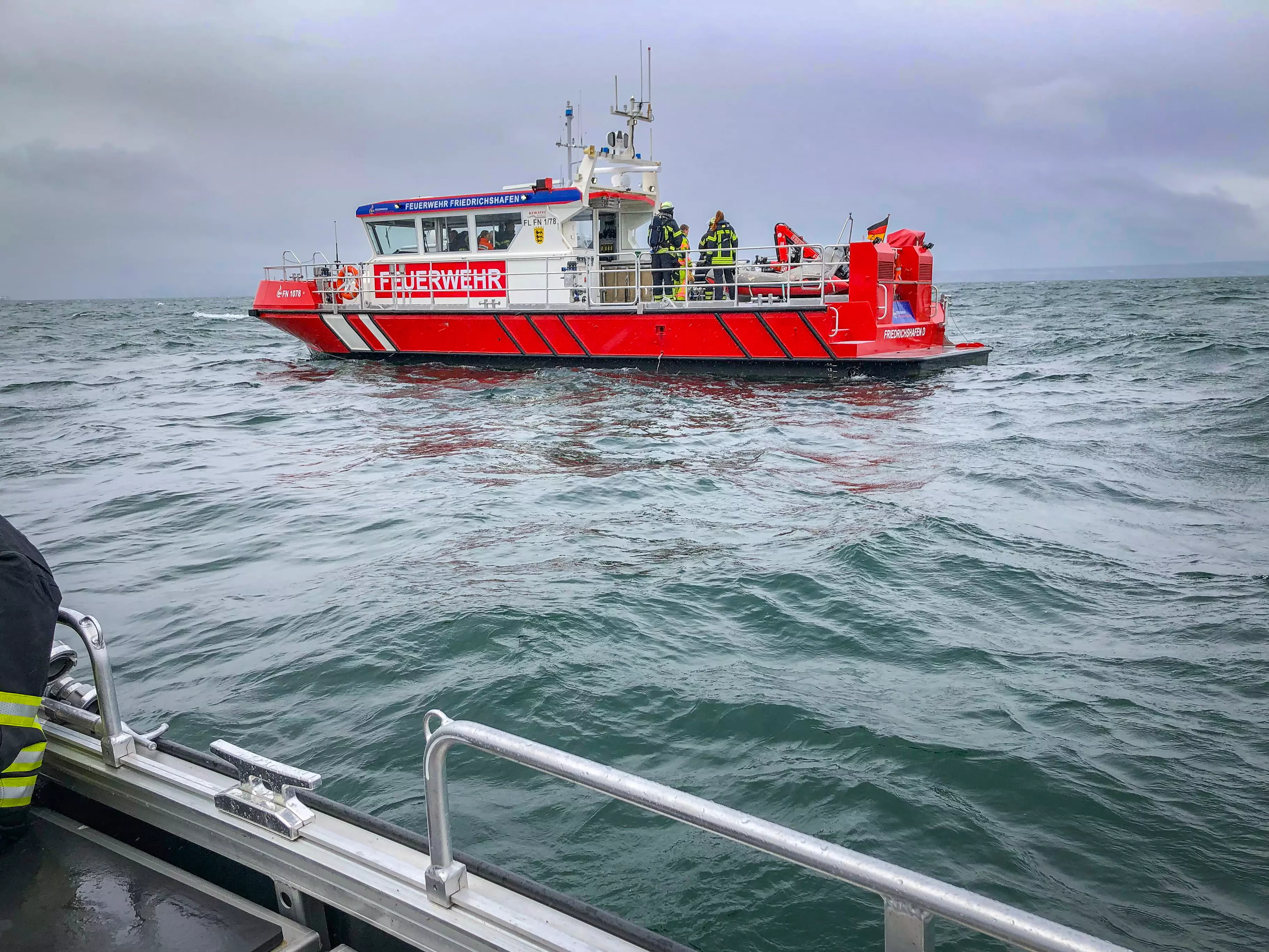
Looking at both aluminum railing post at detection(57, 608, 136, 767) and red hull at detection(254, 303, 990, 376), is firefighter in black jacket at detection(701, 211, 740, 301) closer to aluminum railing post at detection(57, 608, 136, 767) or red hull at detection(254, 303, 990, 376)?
red hull at detection(254, 303, 990, 376)

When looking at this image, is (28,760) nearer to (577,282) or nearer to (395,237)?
(577,282)

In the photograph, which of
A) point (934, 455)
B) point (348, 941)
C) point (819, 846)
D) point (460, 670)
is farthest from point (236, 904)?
point (934, 455)

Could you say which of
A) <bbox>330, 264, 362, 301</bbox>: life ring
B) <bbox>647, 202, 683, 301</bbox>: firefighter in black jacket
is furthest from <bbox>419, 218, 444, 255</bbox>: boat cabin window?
<bbox>647, 202, 683, 301</bbox>: firefighter in black jacket

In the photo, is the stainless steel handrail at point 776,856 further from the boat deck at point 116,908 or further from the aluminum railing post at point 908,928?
the boat deck at point 116,908

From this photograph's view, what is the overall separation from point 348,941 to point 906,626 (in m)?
2.97

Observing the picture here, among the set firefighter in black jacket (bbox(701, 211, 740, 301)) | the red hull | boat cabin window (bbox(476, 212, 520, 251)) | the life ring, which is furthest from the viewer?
the life ring

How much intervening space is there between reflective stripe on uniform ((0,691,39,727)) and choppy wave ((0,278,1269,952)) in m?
1.13

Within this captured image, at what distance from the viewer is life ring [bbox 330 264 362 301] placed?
14578mm

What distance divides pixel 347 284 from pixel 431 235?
180 centimetres

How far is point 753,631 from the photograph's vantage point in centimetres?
400

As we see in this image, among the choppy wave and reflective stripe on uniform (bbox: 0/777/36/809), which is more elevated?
reflective stripe on uniform (bbox: 0/777/36/809)

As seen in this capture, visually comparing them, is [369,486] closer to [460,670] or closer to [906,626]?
[460,670]

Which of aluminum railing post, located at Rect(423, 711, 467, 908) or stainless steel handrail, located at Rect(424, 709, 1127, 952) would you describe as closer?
stainless steel handrail, located at Rect(424, 709, 1127, 952)

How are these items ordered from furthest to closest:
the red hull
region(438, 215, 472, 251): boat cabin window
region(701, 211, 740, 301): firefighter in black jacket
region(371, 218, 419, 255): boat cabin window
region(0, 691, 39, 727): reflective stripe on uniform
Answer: region(371, 218, 419, 255): boat cabin window, region(438, 215, 472, 251): boat cabin window, region(701, 211, 740, 301): firefighter in black jacket, the red hull, region(0, 691, 39, 727): reflective stripe on uniform
